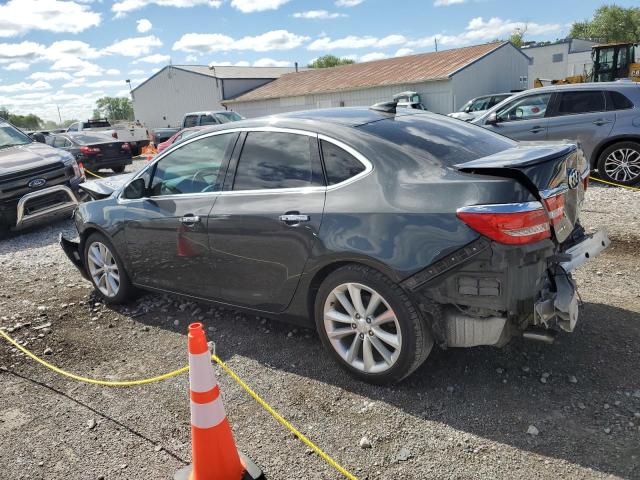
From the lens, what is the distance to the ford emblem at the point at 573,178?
121 inches

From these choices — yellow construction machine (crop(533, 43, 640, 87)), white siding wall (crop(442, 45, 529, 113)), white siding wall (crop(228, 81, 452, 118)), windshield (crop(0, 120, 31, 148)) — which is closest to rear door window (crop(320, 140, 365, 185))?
windshield (crop(0, 120, 31, 148))

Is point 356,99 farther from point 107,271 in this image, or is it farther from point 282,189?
point 282,189

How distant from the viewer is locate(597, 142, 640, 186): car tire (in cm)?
820

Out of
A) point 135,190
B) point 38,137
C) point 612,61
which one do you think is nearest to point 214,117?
point 38,137

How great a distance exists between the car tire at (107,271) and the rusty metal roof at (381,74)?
981 inches

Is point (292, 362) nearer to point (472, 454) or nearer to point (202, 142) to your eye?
point (472, 454)

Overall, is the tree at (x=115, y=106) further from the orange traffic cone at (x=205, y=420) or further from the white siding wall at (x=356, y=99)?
the orange traffic cone at (x=205, y=420)

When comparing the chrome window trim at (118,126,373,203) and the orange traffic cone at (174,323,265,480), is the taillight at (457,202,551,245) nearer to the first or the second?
the chrome window trim at (118,126,373,203)

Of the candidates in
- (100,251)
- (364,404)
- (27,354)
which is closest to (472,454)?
(364,404)

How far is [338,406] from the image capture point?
3.13 m

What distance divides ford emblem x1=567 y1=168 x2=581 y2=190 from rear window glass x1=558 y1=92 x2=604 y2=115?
6.27 metres

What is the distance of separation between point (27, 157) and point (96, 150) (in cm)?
823

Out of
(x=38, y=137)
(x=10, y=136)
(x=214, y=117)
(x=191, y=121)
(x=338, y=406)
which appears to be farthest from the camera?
(x=191, y=121)

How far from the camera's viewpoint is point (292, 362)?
12.1 ft
